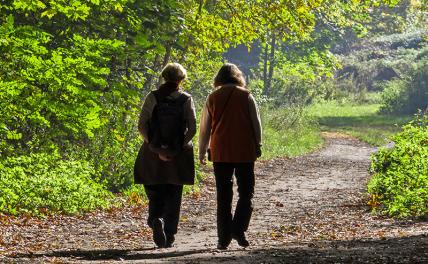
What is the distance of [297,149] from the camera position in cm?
3244

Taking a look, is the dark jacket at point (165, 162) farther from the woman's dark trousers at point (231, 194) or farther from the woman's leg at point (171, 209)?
the woman's dark trousers at point (231, 194)

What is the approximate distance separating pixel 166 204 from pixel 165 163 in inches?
18.3


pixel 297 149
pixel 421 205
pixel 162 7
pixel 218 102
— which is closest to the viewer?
pixel 218 102

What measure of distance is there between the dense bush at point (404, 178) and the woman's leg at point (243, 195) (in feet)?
12.9

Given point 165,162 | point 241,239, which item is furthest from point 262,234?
point 165,162

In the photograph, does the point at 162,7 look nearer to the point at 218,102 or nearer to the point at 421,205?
the point at 421,205

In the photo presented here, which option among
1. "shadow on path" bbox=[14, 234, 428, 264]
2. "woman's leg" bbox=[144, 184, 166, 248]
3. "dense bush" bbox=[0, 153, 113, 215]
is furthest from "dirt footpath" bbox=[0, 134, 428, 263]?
"dense bush" bbox=[0, 153, 113, 215]

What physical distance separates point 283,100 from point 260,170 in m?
24.6

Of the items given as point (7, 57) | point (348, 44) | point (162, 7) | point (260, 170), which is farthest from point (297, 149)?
point (348, 44)

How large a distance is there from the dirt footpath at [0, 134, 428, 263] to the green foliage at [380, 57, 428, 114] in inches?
1296

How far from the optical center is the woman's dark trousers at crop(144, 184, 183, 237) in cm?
1055

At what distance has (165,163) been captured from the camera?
34.3ft

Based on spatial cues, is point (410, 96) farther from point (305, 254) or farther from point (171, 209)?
point (305, 254)

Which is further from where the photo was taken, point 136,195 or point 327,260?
point 136,195
